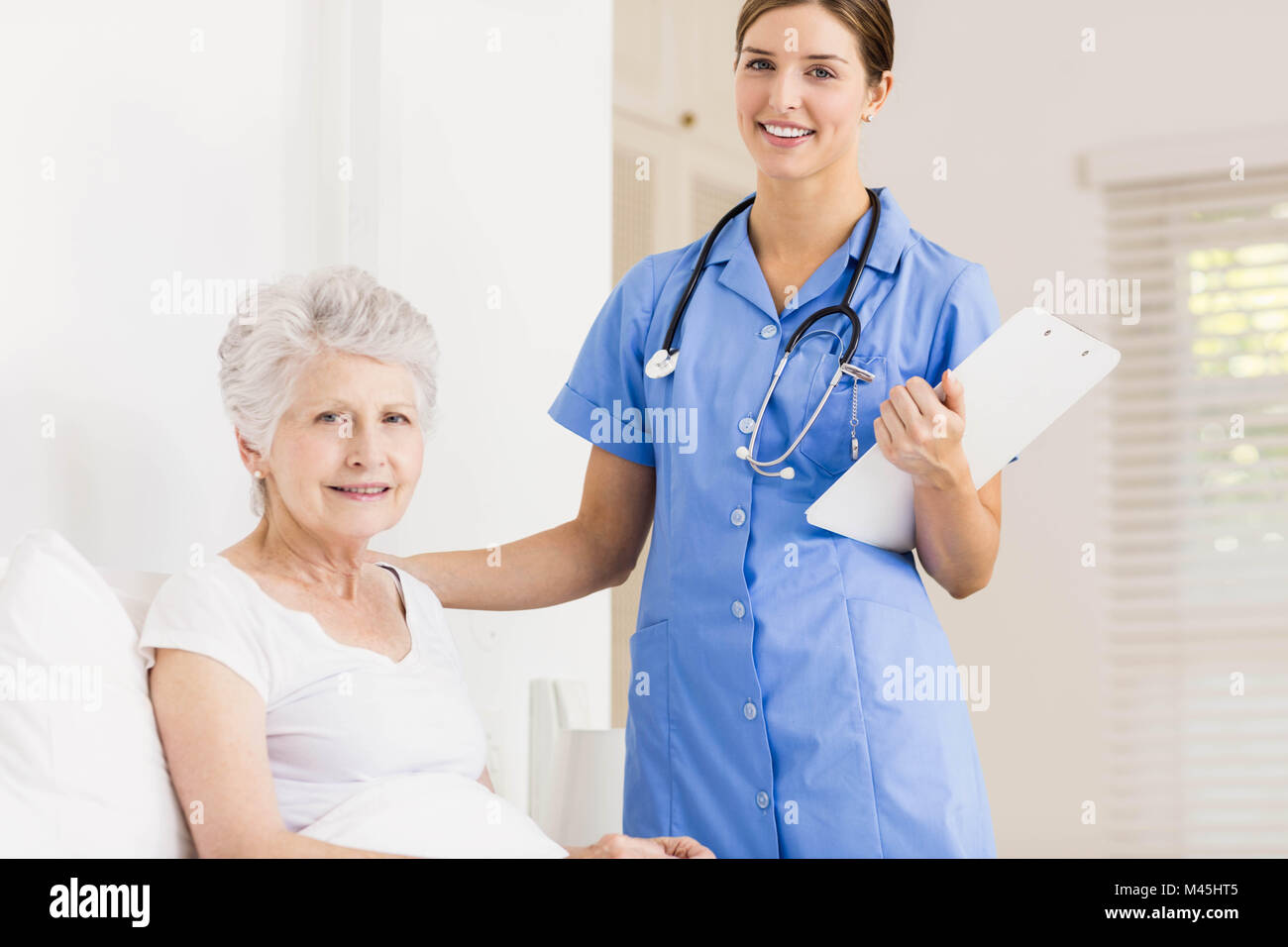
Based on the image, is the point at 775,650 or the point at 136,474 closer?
the point at 775,650

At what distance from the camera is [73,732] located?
93 cm

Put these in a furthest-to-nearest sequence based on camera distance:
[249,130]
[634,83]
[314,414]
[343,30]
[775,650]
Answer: [634,83], [343,30], [249,130], [775,650], [314,414]

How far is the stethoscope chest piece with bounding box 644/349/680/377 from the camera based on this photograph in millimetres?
1320

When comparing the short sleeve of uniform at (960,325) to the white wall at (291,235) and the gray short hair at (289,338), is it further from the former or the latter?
the white wall at (291,235)

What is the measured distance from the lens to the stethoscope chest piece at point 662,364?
132 centimetres

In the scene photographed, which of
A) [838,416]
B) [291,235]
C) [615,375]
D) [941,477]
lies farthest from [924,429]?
[291,235]

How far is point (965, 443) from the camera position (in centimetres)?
120

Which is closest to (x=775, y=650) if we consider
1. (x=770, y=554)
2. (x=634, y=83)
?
(x=770, y=554)

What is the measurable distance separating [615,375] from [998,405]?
44 cm

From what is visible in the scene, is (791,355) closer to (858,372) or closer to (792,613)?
(858,372)
